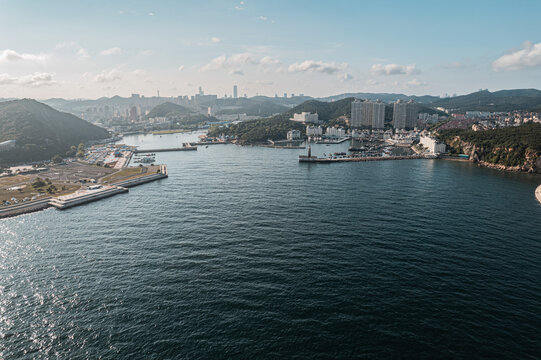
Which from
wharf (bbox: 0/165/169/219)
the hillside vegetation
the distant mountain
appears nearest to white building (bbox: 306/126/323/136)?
the hillside vegetation

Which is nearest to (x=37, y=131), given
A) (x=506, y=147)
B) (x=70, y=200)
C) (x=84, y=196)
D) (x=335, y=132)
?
(x=84, y=196)

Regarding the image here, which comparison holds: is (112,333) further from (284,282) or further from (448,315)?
(448,315)

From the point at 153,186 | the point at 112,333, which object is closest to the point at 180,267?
the point at 112,333

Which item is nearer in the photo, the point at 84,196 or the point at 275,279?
the point at 275,279

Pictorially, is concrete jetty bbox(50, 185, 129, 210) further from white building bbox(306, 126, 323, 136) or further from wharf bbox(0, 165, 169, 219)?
white building bbox(306, 126, 323, 136)

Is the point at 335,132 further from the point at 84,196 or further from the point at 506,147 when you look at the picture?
the point at 84,196

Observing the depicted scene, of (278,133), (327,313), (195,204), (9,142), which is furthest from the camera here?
(278,133)
